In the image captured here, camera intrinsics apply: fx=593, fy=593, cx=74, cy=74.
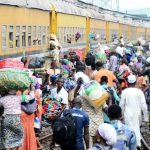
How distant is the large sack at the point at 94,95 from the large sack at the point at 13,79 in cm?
104

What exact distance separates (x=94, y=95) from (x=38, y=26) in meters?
11.9

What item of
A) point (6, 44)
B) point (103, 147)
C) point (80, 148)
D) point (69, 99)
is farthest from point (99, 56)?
point (103, 147)

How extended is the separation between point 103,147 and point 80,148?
1949 millimetres

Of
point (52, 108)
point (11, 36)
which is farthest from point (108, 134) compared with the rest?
point (11, 36)

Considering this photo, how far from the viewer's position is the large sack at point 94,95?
8.75 metres

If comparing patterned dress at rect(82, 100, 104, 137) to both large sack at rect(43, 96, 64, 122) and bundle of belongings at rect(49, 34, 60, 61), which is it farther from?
bundle of belongings at rect(49, 34, 60, 61)

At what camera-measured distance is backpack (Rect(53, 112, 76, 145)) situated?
720 centimetres

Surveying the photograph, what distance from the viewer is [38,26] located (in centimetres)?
2047

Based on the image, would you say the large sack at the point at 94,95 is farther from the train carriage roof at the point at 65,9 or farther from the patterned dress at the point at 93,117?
the train carriage roof at the point at 65,9

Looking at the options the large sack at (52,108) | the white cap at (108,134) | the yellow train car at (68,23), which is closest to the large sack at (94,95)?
the large sack at (52,108)

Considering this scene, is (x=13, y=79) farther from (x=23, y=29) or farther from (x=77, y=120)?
(x=23, y=29)

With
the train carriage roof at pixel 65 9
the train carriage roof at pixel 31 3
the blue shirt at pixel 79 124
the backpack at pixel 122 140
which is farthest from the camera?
the train carriage roof at pixel 65 9

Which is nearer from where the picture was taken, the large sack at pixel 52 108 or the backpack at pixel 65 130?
the backpack at pixel 65 130

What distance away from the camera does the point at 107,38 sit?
42938 millimetres
